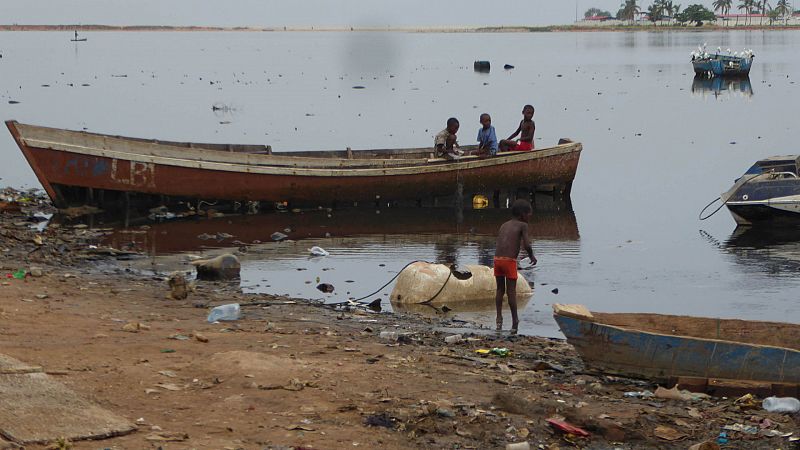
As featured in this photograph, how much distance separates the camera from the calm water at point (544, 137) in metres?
14.5

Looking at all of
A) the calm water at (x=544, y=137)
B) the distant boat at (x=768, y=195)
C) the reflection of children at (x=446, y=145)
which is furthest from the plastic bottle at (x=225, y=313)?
the distant boat at (x=768, y=195)

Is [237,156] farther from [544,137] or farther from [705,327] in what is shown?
[544,137]

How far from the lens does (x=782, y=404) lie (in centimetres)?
757

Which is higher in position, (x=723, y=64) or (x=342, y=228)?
(x=723, y=64)

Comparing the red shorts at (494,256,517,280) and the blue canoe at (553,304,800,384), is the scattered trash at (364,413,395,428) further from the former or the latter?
the red shorts at (494,256,517,280)

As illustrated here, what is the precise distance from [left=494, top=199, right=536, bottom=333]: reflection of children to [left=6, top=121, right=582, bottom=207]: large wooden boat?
817 cm

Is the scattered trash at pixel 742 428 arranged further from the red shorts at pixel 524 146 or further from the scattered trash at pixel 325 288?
the red shorts at pixel 524 146

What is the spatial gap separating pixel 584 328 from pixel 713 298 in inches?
242

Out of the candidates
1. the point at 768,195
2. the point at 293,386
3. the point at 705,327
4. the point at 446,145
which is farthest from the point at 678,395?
the point at 446,145

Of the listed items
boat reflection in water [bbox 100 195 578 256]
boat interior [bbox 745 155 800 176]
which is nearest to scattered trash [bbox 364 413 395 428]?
boat reflection in water [bbox 100 195 578 256]

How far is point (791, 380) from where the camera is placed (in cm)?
781

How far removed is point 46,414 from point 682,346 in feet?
14.7

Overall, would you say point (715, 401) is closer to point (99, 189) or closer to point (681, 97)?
point (99, 189)

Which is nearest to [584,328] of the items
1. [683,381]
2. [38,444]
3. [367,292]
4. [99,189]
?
[683,381]
